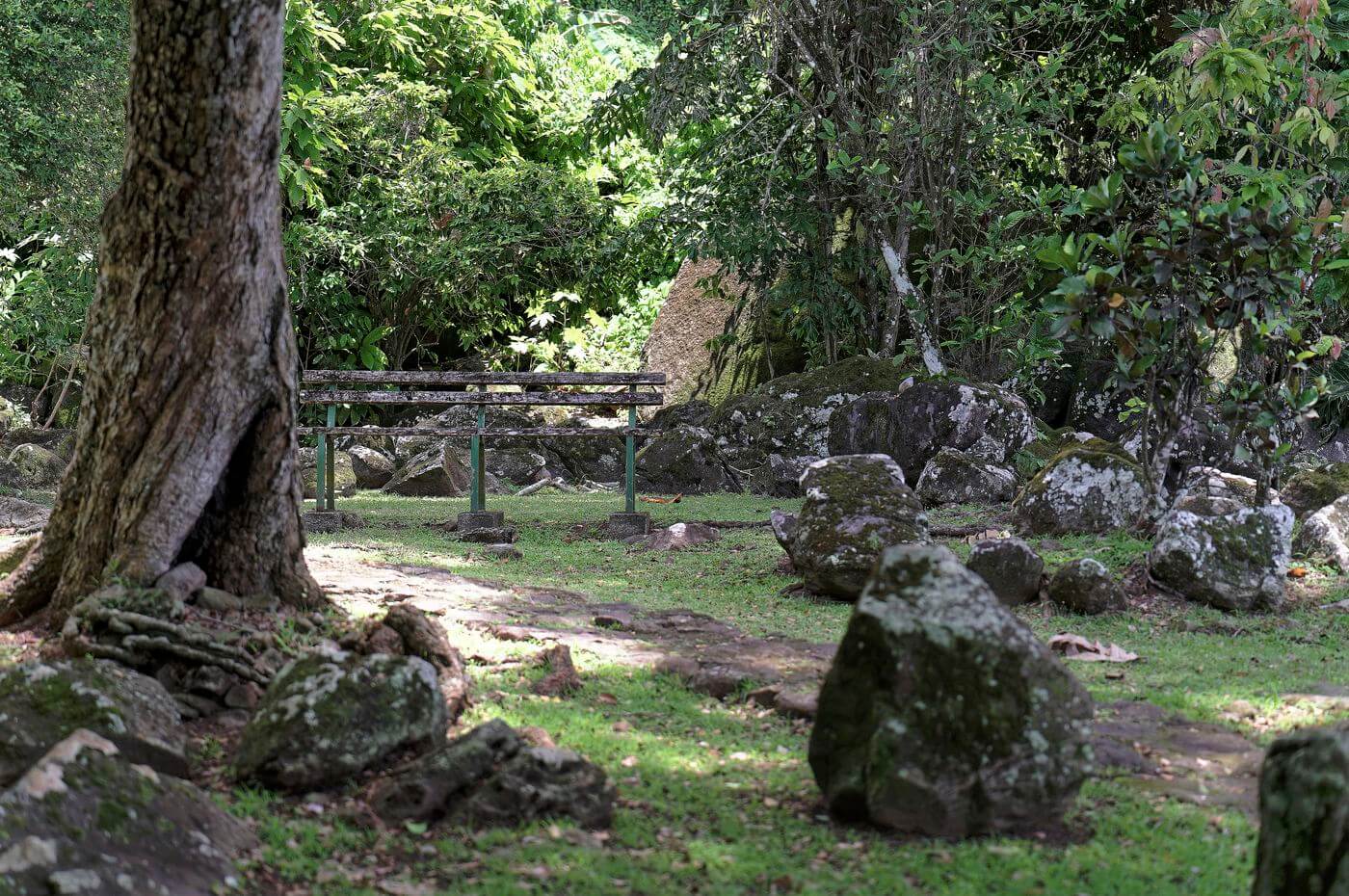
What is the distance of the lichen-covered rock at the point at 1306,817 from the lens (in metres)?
2.49

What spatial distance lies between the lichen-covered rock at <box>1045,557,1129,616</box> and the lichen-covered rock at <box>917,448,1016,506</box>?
3880mm

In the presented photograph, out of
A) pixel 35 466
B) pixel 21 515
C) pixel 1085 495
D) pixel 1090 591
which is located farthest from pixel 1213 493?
pixel 35 466

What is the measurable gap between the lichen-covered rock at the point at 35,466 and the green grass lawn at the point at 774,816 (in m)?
9.56

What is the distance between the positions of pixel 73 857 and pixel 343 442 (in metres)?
15.1

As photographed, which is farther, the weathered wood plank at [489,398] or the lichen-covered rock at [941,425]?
the lichen-covered rock at [941,425]

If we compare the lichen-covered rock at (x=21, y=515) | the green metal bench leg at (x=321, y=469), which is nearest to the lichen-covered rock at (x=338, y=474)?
the green metal bench leg at (x=321, y=469)

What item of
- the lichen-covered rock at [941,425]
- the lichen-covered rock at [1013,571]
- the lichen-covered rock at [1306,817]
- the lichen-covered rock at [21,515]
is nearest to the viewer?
the lichen-covered rock at [1306,817]

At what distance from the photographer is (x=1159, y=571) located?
7137mm

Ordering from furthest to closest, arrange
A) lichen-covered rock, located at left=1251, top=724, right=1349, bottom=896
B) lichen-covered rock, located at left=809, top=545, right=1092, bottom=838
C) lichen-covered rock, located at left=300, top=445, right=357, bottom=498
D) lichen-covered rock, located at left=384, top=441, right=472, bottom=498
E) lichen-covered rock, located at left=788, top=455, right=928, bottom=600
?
1. lichen-covered rock, located at left=300, top=445, right=357, bottom=498
2. lichen-covered rock, located at left=384, top=441, right=472, bottom=498
3. lichen-covered rock, located at left=788, top=455, right=928, bottom=600
4. lichen-covered rock, located at left=809, top=545, right=1092, bottom=838
5. lichen-covered rock, located at left=1251, top=724, right=1349, bottom=896

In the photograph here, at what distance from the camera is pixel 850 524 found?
7.34 m

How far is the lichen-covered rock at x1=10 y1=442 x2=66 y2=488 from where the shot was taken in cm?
1370

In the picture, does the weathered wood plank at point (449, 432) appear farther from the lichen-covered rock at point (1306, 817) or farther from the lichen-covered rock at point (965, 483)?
the lichen-covered rock at point (1306, 817)

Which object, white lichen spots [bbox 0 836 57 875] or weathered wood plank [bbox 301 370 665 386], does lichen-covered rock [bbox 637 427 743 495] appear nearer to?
weathered wood plank [bbox 301 370 665 386]

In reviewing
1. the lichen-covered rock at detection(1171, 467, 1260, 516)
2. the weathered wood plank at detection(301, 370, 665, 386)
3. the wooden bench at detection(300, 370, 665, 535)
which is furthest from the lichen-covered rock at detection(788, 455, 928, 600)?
the weathered wood plank at detection(301, 370, 665, 386)
